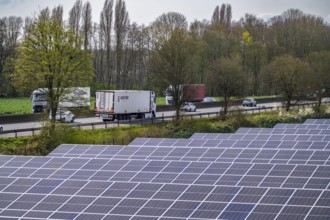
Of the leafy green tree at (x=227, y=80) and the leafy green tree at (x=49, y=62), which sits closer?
the leafy green tree at (x=49, y=62)

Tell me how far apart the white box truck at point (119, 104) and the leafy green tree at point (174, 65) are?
12.9 feet

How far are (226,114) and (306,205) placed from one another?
43.6 meters

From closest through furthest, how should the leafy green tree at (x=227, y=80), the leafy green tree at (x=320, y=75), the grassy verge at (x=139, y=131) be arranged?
the grassy verge at (x=139, y=131) → the leafy green tree at (x=227, y=80) → the leafy green tree at (x=320, y=75)

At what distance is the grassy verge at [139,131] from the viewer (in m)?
41.5

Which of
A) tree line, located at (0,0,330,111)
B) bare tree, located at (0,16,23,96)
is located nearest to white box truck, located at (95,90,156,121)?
tree line, located at (0,0,330,111)

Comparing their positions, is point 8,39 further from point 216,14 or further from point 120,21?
point 216,14

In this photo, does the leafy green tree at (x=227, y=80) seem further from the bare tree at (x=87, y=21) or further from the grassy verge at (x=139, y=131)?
the bare tree at (x=87, y=21)

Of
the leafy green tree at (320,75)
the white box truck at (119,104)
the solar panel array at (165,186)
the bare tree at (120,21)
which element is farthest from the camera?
the bare tree at (120,21)

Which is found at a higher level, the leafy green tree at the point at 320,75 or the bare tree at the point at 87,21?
the bare tree at the point at 87,21

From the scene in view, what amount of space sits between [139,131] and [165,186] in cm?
2930

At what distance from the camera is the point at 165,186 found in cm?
2014

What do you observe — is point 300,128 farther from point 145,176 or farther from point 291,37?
point 291,37

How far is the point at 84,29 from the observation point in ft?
321

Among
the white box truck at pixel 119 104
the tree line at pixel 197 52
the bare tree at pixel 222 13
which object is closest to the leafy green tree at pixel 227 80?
the tree line at pixel 197 52
